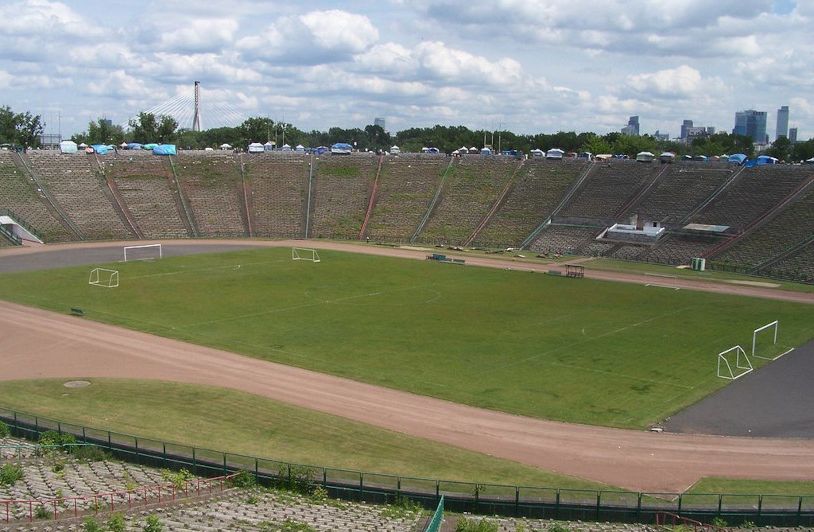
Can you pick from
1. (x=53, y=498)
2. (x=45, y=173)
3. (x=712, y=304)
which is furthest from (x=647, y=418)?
(x=45, y=173)

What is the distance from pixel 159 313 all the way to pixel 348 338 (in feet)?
57.3

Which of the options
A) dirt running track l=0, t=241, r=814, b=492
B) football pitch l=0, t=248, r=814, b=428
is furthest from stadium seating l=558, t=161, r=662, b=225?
dirt running track l=0, t=241, r=814, b=492

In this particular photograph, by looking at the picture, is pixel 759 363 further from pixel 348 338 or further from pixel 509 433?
pixel 348 338

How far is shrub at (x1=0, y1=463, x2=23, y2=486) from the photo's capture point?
26.7 m

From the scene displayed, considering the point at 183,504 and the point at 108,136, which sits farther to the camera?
the point at 108,136

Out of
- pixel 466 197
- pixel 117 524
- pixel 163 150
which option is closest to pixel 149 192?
pixel 163 150

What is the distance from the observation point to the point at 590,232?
11062cm

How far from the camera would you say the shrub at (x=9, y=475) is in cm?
2667

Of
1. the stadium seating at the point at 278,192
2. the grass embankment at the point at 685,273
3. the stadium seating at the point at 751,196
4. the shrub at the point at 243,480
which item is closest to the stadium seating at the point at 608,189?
the stadium seating at the point at 751,196

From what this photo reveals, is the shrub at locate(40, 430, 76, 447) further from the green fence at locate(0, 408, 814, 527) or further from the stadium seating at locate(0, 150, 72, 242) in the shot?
the stadium seating at locate(0, 150, 72, 242)

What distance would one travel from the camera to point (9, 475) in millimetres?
26922

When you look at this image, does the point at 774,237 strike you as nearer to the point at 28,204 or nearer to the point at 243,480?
the point at 243,480

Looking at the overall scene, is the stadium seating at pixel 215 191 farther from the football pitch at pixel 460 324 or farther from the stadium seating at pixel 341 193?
the football pitch at pixel 460 324

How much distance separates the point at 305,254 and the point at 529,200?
39.2 meters
